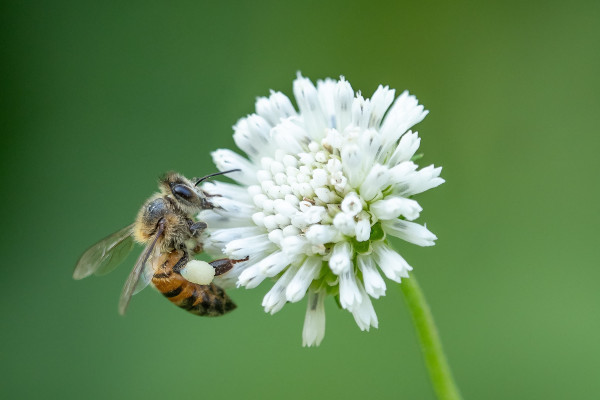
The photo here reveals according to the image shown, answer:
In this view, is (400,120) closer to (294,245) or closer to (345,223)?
(345,223)

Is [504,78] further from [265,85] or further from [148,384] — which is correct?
[148,384]

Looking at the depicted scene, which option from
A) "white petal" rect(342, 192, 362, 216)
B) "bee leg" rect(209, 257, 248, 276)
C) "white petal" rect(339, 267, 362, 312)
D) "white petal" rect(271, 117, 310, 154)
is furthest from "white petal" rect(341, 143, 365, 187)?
"bee leg" rect(209, 257, 248, 276)

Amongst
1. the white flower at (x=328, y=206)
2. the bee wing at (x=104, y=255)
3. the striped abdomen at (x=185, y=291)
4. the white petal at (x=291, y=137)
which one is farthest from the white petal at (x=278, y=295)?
the bee wing at (x=104, y=255)

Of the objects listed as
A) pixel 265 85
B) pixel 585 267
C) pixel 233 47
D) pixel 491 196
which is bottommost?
pixel 585 267

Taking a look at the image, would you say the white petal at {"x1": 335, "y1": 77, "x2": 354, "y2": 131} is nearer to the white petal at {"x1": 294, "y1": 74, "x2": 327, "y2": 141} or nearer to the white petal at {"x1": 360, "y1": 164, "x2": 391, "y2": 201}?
the white petal at {"x1": 294, "y1": 74, "x2": 327, "y2": 141}

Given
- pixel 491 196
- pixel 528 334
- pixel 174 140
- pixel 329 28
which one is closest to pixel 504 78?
pixel 491 196

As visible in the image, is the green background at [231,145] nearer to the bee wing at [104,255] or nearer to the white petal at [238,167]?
the bee wing at [104,255]
